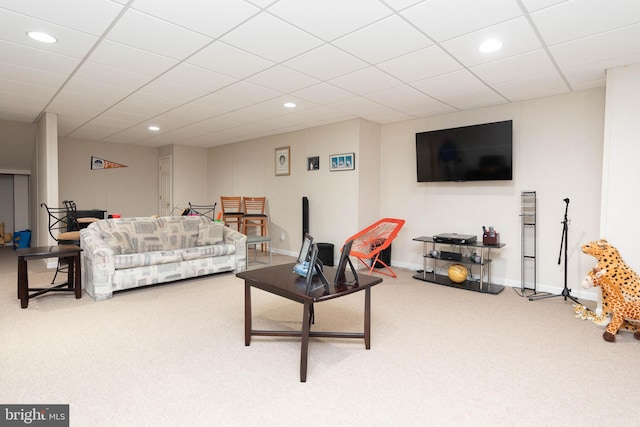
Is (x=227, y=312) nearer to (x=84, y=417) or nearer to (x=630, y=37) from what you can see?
(x=84, y=417)

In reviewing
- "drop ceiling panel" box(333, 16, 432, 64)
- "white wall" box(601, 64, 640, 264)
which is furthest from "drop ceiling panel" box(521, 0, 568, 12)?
"white wall" box(601, 64, 640, 264)

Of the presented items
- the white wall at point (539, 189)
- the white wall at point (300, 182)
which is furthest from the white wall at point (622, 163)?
the white wall at point (300, 182)

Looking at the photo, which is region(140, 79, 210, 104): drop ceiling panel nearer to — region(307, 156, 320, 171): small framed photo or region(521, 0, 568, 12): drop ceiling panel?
region(307, 156, 320, 171): small framed photo

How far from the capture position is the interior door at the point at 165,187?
341 inches

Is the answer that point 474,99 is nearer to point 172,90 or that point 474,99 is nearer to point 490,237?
point 490,237

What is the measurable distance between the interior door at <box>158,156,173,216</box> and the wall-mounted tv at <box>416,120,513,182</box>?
612 centimetres

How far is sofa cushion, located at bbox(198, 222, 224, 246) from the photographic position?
17.0 feet

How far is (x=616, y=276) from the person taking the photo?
3.14m

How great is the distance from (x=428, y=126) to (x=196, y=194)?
19.6 feet

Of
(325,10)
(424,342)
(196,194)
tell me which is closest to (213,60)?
(325,10)

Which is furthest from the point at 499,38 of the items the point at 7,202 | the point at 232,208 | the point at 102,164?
the point at 7,202

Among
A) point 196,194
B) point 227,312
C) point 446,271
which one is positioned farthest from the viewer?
point 196,194

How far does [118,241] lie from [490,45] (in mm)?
4556

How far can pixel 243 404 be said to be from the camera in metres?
2.03
